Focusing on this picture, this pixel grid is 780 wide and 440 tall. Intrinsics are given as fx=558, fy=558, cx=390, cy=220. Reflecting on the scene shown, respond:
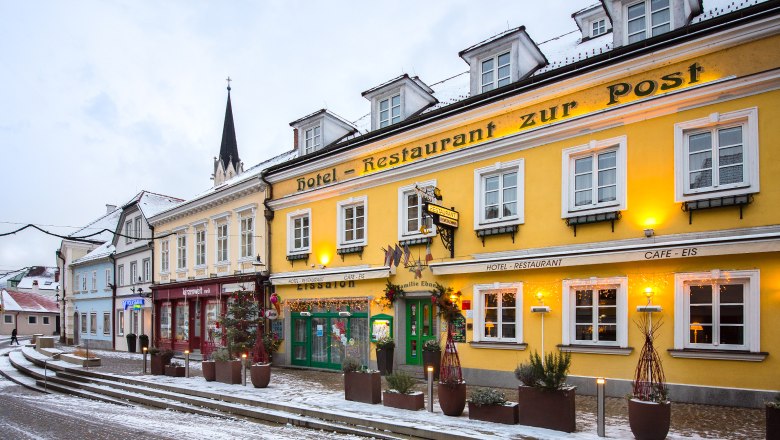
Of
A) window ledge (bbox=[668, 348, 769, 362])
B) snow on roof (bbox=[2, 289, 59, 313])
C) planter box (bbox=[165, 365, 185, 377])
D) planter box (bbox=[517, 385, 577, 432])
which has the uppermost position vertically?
window ledge (bbox=[668, 348, 769, 362])

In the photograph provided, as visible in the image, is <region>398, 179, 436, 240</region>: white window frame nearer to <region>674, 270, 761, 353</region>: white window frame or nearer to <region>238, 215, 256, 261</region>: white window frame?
<region>674, 270, 761, 353</region>: white window frame

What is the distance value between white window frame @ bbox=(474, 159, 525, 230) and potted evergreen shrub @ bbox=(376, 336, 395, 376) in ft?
13.9

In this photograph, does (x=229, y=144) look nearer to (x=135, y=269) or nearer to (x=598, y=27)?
(x=135, y=269)

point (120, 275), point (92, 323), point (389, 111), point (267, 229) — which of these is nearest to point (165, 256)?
point (120, 275)

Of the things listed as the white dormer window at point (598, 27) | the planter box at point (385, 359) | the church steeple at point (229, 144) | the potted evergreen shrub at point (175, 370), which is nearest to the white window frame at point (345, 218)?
the planter box at point (385, 359)

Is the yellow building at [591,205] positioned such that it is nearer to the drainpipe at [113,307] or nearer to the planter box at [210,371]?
the planter box at [210,371]

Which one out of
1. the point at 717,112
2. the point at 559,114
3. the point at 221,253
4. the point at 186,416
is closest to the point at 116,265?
the point at 221,253

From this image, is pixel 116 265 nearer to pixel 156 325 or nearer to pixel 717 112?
pixel 156 325

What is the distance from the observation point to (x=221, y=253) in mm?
23406

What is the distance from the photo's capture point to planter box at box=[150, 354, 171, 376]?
17500 mm

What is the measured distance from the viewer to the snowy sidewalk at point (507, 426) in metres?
8.59

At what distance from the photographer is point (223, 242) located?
23.3m

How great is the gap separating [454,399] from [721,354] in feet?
16.3

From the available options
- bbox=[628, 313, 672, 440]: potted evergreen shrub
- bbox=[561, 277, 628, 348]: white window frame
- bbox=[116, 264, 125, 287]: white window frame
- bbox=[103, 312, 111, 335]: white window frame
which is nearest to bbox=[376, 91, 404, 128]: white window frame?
bbox=[561, 277, 628, 348]: white window frame
